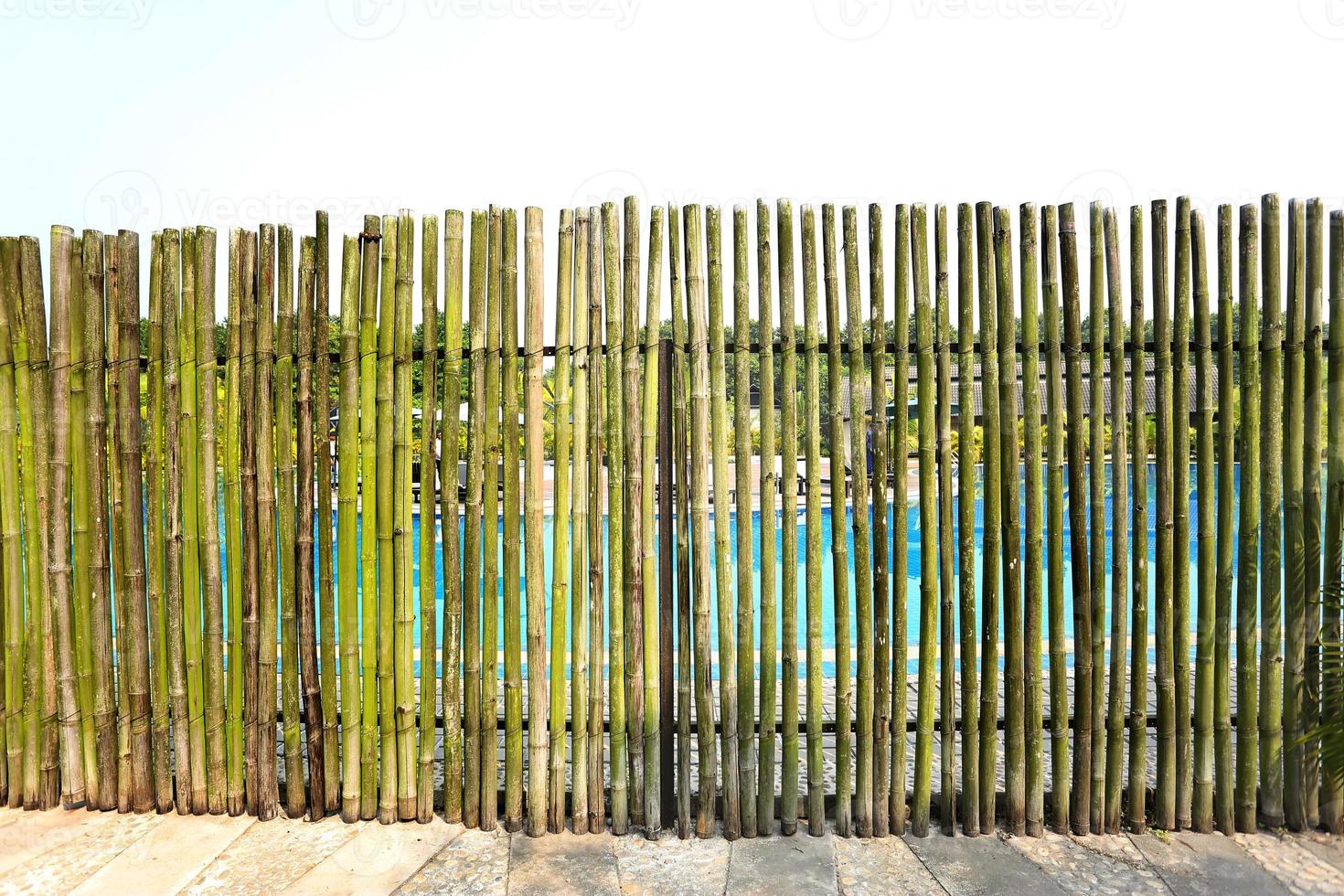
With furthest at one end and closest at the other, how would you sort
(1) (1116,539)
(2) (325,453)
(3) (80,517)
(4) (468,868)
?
1. (3) (80,517)
2. (2) (325,453)
3. (1) (1116,539)
4. (4) (468,868)

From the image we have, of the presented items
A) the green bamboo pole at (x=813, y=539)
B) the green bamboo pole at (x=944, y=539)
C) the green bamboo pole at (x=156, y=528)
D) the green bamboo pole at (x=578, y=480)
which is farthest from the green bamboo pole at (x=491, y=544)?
the green bamboo pole at (x=944, y=539)

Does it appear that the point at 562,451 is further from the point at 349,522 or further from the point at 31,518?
the point at 31,518

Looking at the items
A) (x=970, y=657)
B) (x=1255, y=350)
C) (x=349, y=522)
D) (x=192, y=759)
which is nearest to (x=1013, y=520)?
(x=970, y=657)

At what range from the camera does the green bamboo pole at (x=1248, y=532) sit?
300cm

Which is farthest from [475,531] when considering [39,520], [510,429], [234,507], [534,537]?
[39,520]

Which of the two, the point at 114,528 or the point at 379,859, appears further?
the point at 114,528

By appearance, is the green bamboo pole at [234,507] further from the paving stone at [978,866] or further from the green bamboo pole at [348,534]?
the paving stone at [978,866]

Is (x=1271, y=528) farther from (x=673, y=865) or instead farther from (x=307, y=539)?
(x=307, y=539)

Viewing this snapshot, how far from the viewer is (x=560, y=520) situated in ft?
10.0

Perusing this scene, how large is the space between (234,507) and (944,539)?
7.56 feet

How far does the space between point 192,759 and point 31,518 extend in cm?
98

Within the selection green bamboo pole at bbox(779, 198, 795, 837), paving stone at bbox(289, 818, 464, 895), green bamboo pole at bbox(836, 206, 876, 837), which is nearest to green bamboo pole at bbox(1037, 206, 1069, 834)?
green bamboo pole at bbox(836, 206, 876, 837)

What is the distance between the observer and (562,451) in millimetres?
3000

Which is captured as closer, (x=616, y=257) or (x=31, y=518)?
(x=616, y=257)
